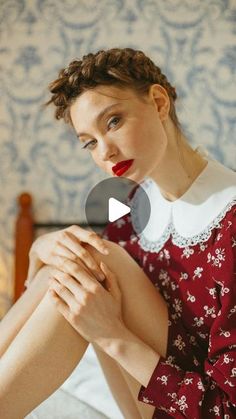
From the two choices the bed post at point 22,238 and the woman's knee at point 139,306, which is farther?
the bed post at point 22,238

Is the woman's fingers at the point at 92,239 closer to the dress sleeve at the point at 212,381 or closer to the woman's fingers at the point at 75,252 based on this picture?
the woman's fingers at the point at 75,252

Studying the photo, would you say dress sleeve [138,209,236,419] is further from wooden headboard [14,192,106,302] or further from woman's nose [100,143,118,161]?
wooden headboard [14,192,106,302]

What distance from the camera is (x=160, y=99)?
1.12 meters

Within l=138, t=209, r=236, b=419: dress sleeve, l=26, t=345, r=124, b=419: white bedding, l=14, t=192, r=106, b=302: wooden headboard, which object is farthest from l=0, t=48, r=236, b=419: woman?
l=14, t=192, r=106, b=302: wooden headboard

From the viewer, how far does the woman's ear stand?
43.7 inches

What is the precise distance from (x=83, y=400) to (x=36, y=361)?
1.34 feet

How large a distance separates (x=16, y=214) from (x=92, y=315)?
104cm

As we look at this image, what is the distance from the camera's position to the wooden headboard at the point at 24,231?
6.38 feet

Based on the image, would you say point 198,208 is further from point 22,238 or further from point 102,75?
point 22,238

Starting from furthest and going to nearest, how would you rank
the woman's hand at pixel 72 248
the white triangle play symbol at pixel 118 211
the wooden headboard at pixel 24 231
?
the wooden headboard at pixel 24 231, the white triangle play symbol at pixel 118 211, the woman's hand at pixel 72 248

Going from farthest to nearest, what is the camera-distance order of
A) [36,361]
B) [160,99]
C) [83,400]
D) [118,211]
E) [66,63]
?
[66,63] → [118,211] → [83,400] → [160,99] → [36,361]

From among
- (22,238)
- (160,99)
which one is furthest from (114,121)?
(22,238)
